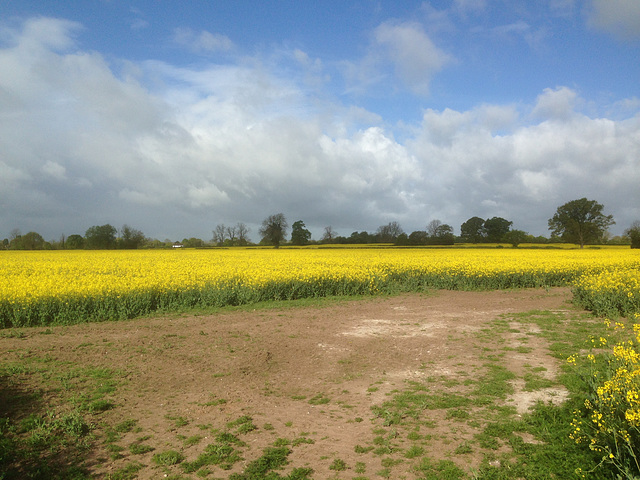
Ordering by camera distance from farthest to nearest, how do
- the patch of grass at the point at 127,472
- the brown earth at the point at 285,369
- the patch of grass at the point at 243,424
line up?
1. the patch of grass at the point at 243,424
2. the brown earth at the point at 285,369
3. the patch of grass at the point at 127,472

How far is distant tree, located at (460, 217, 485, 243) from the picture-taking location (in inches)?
2975

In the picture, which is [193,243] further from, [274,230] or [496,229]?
[496,229]

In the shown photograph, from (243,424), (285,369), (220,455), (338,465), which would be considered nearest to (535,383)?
(338,465)

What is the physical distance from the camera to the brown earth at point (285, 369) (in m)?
5.27

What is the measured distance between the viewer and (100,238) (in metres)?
68.3

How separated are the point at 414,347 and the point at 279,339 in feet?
11.0

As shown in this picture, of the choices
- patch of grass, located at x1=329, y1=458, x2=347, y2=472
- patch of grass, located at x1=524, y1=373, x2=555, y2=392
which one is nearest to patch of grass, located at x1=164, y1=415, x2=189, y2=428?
patch of grass, located at x1=329, y1=458, x2=347, y2=472

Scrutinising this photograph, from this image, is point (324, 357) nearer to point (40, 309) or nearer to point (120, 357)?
point (120, 357)

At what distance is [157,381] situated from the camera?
736 centimetres

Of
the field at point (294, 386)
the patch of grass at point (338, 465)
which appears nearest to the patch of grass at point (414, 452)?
the field at point (294, 386)

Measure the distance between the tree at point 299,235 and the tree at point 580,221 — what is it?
44.2 meters

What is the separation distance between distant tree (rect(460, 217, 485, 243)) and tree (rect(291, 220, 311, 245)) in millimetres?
30780

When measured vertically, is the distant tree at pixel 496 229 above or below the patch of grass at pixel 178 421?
above

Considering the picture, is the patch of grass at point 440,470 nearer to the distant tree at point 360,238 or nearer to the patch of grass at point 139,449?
the patch of grass at point 139,449
